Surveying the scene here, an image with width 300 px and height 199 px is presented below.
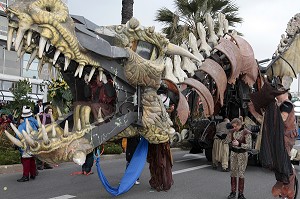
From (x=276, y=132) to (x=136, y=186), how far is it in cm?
Result: 327

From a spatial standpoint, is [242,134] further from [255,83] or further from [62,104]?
[62,104]

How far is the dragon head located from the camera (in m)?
4.23

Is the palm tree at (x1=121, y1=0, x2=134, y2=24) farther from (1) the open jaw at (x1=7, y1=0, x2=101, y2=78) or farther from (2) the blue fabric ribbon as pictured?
(1) the open jaw at (x1=7, y1=0, x2=101, y2=78)

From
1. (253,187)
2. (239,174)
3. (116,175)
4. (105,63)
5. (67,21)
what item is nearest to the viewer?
(67,21)

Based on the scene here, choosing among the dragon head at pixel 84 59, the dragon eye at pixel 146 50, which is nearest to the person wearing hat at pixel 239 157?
the dragon head at pixel 84 59

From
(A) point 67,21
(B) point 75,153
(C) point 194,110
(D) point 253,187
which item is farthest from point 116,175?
(A) point 67,21

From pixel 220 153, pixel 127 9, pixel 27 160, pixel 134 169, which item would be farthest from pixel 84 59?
pixel 127 9

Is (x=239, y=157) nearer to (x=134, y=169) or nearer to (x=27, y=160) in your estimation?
(x=134, y=169)

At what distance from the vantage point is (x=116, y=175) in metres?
8.84

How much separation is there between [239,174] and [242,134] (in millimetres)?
681

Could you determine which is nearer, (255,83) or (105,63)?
(105,63)

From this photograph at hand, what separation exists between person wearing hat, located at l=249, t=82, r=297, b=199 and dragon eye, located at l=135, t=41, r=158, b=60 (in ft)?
5.15

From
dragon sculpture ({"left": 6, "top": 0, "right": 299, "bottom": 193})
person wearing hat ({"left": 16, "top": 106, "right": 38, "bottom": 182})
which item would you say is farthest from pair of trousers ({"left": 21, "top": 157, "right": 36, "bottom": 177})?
dragon sculpture ({"left": 6, "top": 0, "right": 299, "bottom": 193})

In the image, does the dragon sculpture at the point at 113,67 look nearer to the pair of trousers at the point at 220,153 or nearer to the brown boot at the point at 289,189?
the brown boot at the point at 289,189
